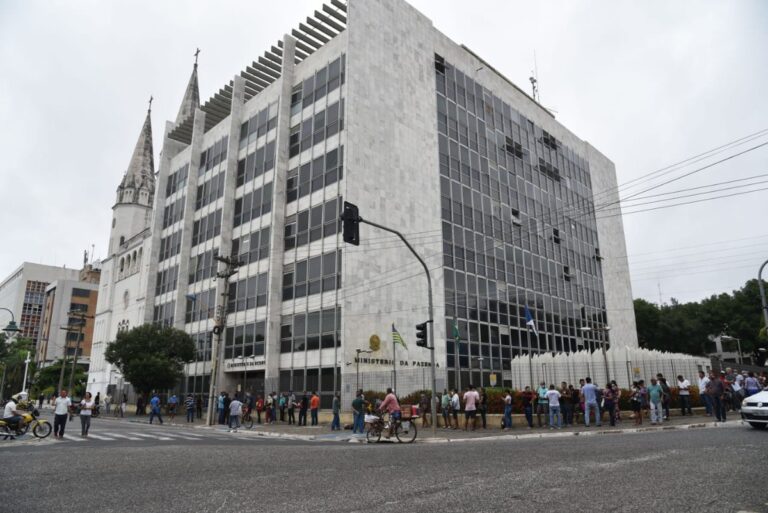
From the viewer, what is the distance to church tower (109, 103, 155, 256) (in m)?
65.8

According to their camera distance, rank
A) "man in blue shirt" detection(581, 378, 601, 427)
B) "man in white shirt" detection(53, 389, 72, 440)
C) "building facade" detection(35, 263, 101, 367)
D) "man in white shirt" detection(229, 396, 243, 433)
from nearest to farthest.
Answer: "man in white shirt" detection(53, 389, 72, 440)
"man in blue shirt" detection(581, 378, 601, 427)
"man in white shirt" detection(229, 396, 243, 433)
"building facade" detection(35, 263, 101, 367)

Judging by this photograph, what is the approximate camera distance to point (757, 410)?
13.8 m

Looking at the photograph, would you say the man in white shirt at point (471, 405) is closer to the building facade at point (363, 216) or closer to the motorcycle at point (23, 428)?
the building facade at point (363, 216)

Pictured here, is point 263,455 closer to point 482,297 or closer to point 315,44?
point 482,297

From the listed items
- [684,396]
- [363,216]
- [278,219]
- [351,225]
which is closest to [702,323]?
[684,396]

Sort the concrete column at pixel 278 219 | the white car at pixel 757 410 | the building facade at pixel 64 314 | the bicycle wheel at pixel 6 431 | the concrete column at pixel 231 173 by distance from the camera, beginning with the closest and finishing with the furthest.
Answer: the white car at pixel 757 410 → the bicycle wheel at pixel 6 431 → the concrete column at pixel 278 219 → the concrete column at pixel 231 173 → the building facade at pixel 64 314

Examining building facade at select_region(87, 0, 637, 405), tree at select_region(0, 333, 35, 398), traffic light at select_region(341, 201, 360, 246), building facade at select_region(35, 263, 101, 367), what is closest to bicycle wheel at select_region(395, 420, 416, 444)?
traffic light at select_region(341, 201, 360, 246)

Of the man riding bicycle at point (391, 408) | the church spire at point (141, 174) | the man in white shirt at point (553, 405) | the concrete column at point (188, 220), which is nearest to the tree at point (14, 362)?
the church spire at point (141, 174)

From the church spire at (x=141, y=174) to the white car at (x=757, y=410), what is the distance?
66898mm

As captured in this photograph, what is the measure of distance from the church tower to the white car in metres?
63.8

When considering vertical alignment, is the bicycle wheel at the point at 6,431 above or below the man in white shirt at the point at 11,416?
below

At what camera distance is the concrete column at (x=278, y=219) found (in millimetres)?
33156

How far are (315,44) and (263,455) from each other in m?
32.4

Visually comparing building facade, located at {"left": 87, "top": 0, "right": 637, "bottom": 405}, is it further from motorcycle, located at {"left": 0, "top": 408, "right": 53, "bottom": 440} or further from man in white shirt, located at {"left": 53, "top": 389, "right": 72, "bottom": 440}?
motorcycle, located at {"left": 0, "top": 408, "right": 53, "bottom": 440}
